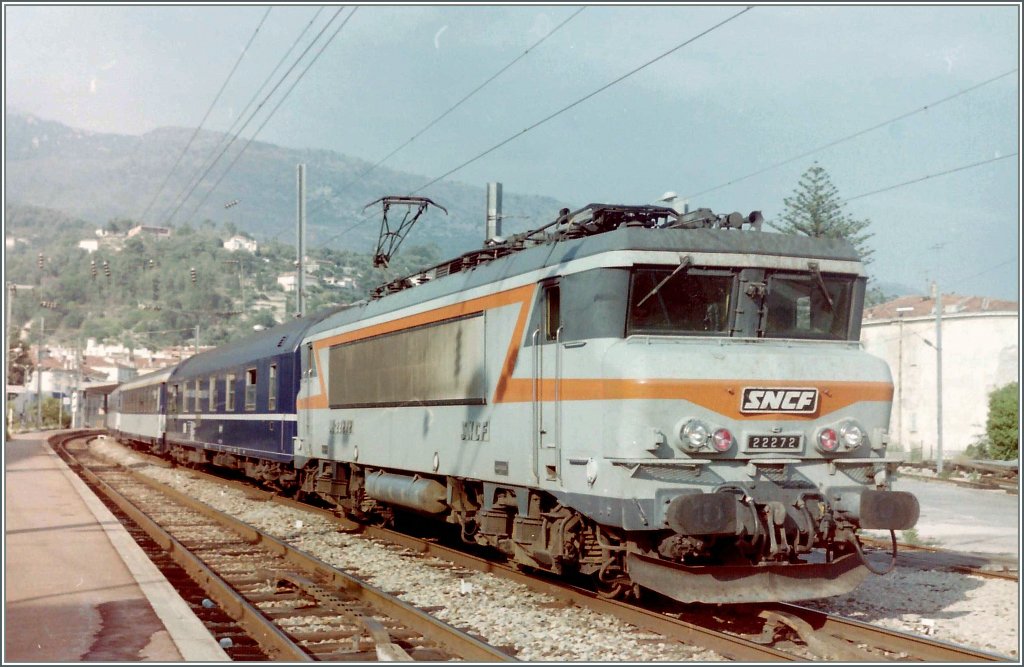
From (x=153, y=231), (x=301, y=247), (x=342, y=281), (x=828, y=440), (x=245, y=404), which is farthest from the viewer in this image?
(x=153, y=231)

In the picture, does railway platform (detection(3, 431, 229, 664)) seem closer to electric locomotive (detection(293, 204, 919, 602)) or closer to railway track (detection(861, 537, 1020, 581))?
electric locomotive (detection(293, 204, 919, 602))

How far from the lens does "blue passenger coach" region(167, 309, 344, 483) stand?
21.9m

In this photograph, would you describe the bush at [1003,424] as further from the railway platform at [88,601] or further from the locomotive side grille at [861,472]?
the locomotive side grille at [861,472]

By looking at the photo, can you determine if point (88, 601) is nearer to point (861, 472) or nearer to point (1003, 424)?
point (861, 472)

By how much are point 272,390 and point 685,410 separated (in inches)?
599

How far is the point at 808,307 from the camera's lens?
10375 millimetres

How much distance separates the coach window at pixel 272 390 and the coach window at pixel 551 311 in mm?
13052

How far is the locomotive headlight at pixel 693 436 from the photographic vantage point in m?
9.22

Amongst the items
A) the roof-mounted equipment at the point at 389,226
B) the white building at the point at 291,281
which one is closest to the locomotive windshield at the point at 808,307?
the roof-mounted equipment at the point at 389,226

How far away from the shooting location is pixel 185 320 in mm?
87688

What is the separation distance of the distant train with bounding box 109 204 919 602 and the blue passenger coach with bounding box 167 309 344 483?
31.9 ft

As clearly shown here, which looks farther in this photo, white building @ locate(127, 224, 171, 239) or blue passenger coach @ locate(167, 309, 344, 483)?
white building @ locate(127, 224, 171, 239)

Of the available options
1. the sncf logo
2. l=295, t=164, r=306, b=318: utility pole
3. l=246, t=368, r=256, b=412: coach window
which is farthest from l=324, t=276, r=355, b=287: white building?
the sncf logo

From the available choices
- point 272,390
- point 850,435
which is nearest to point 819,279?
point 850,435
